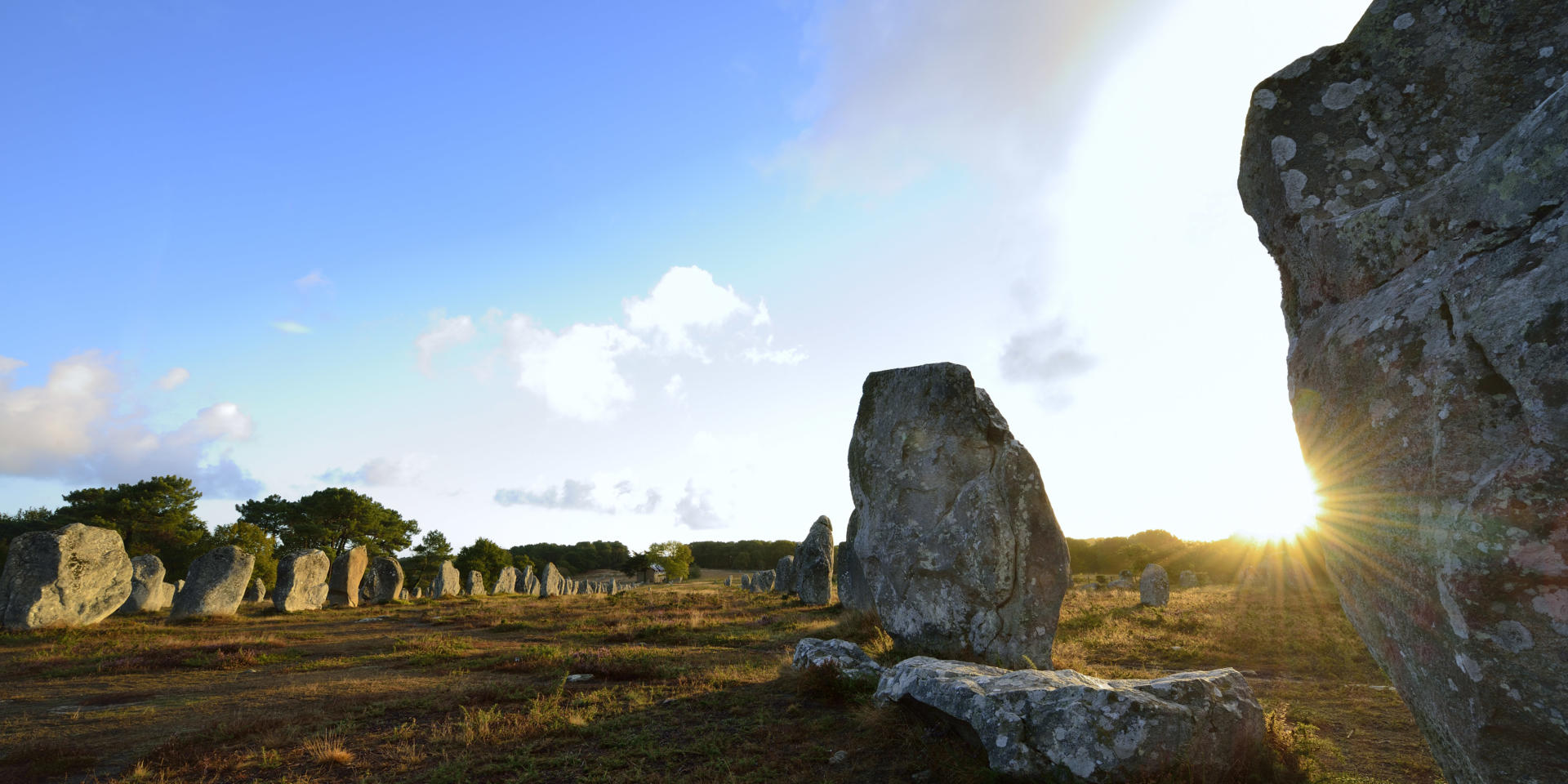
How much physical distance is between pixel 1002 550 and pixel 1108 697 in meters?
5.12

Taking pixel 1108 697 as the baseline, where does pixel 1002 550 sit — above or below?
above

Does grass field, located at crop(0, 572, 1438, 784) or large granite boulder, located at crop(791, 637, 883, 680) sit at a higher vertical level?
large granite boulder, located at crop(791, 637, 883, 680)

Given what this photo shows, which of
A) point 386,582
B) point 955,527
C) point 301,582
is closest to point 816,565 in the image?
point 955,527

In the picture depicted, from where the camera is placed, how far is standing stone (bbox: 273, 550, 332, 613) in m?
26.0

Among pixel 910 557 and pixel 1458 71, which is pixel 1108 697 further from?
pixel 910 557

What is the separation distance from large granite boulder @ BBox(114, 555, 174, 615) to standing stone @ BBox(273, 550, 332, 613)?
3814 millimetres

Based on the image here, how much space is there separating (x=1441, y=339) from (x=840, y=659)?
7259mm

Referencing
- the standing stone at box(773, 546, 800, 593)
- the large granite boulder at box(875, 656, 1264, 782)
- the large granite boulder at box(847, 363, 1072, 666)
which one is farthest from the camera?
the standing stone at box(773, 546, 800, 593)

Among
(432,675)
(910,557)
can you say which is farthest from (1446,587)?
(432,675)

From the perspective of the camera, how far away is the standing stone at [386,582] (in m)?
32.3

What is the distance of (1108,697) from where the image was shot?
5.03 m

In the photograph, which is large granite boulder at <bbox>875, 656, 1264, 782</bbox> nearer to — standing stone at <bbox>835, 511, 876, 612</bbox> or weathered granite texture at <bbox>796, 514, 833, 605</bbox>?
standing stone at <bbox>835, 511, 876, 612</bbox>

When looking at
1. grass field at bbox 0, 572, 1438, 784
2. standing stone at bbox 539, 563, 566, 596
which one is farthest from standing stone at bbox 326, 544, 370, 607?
grass field at bbox 0, 572, 1438, 784

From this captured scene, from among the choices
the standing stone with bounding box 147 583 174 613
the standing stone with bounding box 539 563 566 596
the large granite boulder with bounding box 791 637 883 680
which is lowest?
the standing stone with bounding box 539 563 566 596
